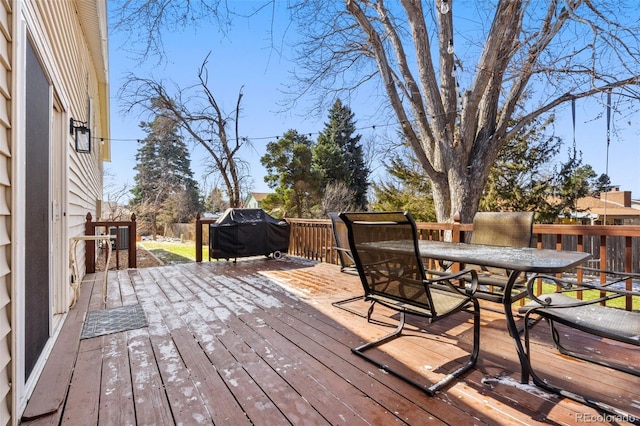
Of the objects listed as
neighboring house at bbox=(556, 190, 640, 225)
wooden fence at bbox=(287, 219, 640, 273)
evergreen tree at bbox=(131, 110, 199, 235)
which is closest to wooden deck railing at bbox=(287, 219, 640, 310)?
wooden fence at bbox=(287, 219, 640, 273)

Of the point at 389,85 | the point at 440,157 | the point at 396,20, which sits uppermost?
the point at 396,20

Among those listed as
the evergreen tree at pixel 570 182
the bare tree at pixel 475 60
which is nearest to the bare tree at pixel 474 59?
the bare tree at pixel 475 60

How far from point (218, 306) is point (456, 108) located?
5842 mm

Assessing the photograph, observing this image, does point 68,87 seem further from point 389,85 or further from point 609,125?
point 609,125

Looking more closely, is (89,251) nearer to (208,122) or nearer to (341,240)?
(341,240)

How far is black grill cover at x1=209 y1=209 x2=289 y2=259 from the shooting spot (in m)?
5.90

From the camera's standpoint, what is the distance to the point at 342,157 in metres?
19.9

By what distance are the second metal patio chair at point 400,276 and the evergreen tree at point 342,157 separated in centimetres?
1713

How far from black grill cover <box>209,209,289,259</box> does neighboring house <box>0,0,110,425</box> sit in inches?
109

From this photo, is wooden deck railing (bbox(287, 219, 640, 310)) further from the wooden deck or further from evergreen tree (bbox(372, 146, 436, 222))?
evergreen tree (bbox(372, 146, 436, 222))

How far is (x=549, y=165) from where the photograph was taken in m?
11.5

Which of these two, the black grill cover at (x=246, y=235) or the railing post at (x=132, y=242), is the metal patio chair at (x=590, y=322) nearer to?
the black grill cover at (x=246, y=235)

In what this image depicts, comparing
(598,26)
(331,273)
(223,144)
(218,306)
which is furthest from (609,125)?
(223,144)

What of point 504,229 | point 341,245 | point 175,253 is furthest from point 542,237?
point 175,253
